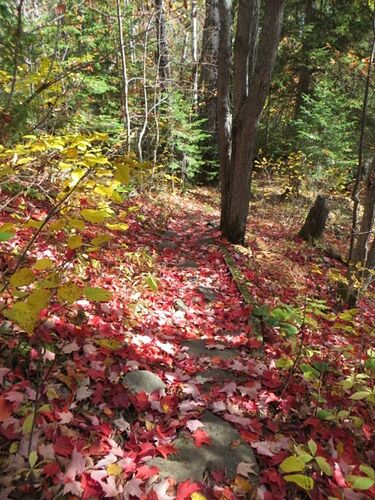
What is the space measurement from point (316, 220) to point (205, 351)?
5.90 metres

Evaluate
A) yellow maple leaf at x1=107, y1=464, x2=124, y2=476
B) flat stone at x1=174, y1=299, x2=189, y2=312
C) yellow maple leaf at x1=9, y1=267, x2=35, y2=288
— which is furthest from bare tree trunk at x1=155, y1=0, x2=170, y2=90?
yellow maple leaf at x1=107, y1=464, x2=124, y2=476

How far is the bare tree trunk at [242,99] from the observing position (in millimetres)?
5781

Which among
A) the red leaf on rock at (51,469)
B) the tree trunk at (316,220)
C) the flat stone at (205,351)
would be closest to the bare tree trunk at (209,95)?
the tree trunk at (316,220)

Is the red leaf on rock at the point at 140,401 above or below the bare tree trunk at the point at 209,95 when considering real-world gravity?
below

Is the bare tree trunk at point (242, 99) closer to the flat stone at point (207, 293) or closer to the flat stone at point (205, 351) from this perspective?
the flat stone at point (207, 293)

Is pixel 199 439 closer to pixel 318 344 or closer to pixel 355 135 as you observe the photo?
pixel 318 344

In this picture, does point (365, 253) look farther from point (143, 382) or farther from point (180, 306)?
point (143, 382)

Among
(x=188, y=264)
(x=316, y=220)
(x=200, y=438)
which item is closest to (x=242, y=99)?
(x=188, y=264)

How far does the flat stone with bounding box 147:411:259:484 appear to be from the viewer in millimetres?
2305

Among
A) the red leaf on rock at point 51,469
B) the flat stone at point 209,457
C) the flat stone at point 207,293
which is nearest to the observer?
the red leaf on rock at point 51,469

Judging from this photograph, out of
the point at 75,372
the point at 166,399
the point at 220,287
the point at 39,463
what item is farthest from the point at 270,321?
the point at 39,463

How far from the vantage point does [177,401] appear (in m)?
2.89

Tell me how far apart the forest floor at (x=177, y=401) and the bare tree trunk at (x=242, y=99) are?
2247mm

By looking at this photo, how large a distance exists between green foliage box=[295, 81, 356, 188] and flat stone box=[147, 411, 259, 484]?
920 centimetres
